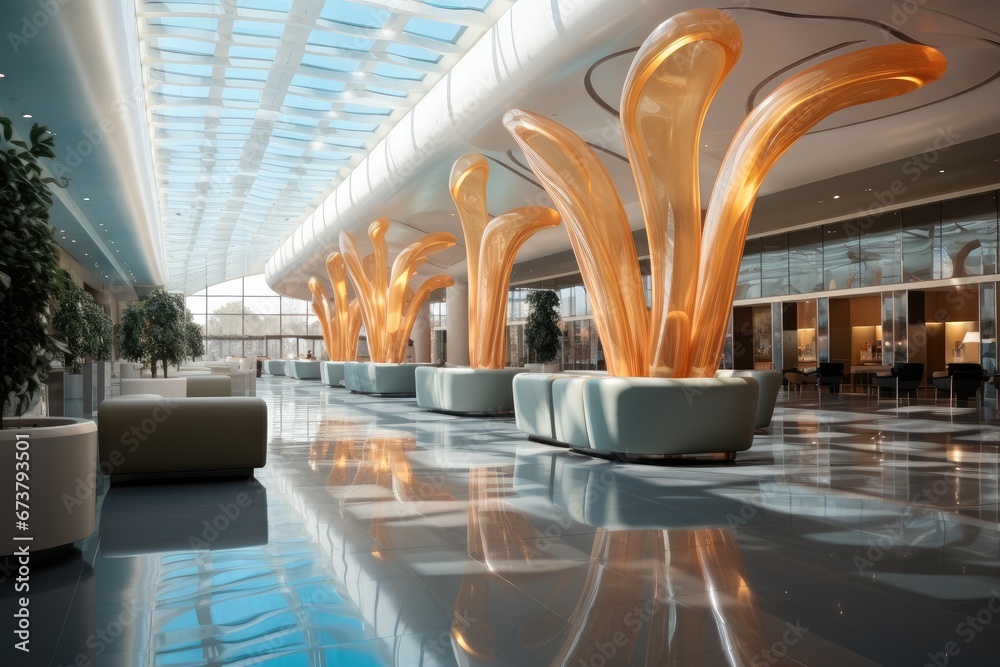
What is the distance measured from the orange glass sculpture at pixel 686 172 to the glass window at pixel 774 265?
13.5 metres

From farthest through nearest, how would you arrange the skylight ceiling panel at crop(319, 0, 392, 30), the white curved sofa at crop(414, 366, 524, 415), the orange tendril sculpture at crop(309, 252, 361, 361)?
the orange tendril sculpture at crop(309, 252, 361, 361) → the white curved sofa at crop(414, 366, 524, 415) → the skylight ceiling panel at crop(319, 0, 392, 30)

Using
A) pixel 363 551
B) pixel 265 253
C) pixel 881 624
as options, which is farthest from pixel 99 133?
pixel 265 253

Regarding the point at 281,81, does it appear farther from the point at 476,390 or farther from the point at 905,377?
the point at 905,377

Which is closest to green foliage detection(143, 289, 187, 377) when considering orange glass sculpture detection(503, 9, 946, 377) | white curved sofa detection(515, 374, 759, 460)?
orange glass sculpture detection(503, 9, 946, 377)

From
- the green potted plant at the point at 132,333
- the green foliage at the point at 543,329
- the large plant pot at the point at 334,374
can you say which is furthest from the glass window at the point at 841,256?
the green potted plant at the point at 132,333

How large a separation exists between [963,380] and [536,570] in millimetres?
14307

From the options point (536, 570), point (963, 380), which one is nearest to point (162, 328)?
point (536, 570)

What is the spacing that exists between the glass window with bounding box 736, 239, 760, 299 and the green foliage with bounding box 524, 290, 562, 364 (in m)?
6.04

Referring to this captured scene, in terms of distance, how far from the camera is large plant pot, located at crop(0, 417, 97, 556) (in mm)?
3680

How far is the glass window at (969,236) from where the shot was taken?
15594 millimetres

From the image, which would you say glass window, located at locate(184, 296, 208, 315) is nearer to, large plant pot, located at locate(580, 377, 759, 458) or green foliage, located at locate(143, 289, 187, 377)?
green foliage, located at locate(143, 289, 187, 377)

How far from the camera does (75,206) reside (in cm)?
1689

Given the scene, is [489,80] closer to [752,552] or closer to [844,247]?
[752,552]

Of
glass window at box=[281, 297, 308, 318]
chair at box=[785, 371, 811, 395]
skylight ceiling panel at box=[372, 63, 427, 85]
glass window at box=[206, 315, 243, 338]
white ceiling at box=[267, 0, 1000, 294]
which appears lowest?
chair at box=[785, 371, 811, 395]
